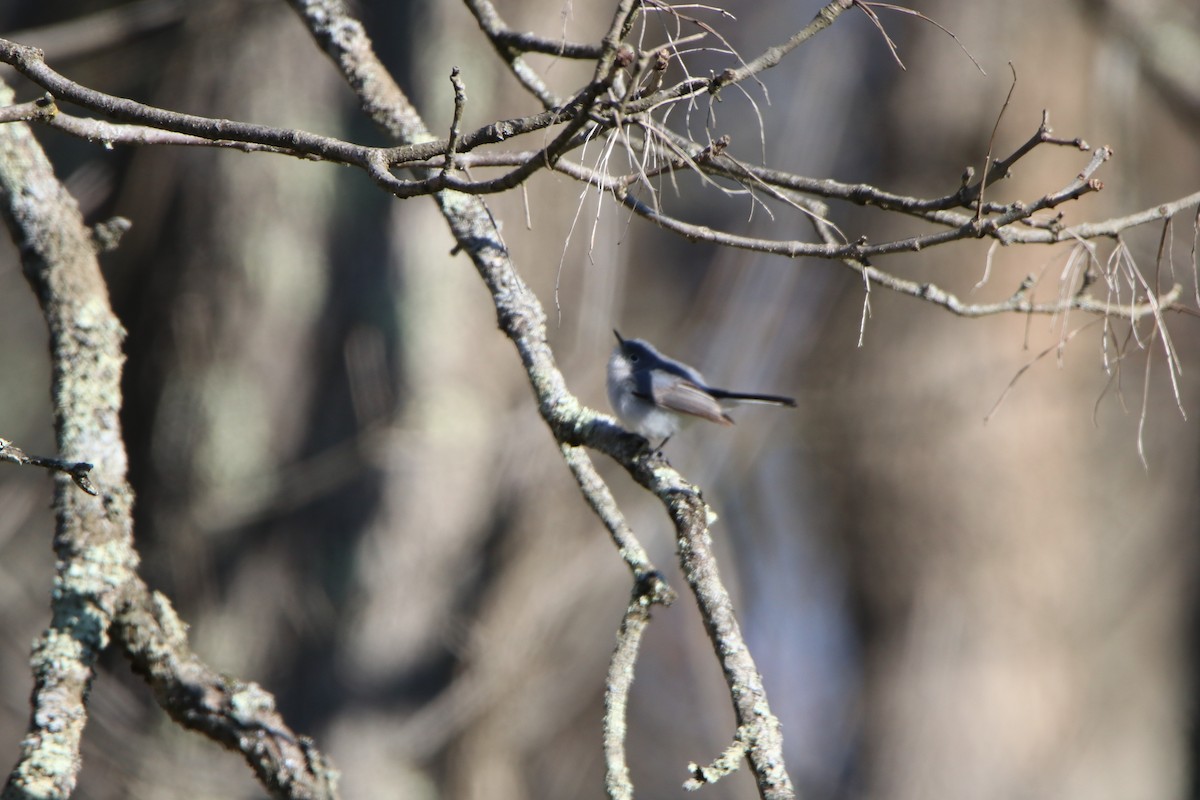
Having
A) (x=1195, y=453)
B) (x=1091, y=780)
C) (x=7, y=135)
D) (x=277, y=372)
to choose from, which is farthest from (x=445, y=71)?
(x=1091, y=780)

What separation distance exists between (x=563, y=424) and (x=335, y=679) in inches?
143

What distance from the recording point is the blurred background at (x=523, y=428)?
16.9ft

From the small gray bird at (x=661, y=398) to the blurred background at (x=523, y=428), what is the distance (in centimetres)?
121

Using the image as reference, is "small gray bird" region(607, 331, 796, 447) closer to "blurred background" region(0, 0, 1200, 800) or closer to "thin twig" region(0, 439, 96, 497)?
"blurred background" region(0, 0, 1200, 800)

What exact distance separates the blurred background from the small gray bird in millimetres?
1210

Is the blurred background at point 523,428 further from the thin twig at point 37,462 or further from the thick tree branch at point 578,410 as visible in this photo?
the thin twig at point 37,462

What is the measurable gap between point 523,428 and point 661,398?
7.61ft

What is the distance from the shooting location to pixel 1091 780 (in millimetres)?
8828

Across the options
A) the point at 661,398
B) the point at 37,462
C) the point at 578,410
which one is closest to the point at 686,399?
the point at 661,398

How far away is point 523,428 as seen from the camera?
5.58m

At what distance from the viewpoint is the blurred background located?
5.15m

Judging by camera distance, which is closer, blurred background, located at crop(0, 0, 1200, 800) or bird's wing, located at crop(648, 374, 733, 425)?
bird's wing, located at crop(648, 374, 733, 425)

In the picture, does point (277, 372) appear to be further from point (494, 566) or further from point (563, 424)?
point (563, 424)

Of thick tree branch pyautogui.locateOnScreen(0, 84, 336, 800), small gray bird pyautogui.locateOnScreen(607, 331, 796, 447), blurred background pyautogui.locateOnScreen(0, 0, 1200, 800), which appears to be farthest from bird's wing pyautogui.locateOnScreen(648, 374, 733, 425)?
thick tree branch pyautogui.locateOnScreen(0, 84, 336, 800)
